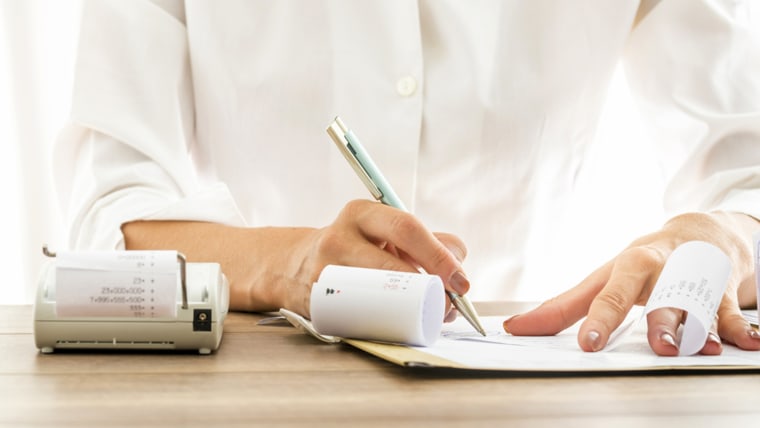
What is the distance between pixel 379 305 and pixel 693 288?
0.28 m

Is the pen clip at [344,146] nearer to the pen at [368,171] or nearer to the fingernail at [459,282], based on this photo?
the pen at [368,171]

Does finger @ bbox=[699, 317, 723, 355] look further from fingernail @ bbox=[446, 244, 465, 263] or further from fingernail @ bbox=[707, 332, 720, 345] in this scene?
fingernail @ bbox=[446, 244, 465, 263]

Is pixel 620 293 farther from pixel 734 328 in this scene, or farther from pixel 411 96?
pixel 411 96

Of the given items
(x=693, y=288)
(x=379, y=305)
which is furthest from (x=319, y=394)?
(x=693, y=288)

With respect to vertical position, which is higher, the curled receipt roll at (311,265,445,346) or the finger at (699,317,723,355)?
the curled receipt roll at (311,265,445,346)

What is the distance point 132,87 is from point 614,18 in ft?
2.49

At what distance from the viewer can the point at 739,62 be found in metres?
1.33

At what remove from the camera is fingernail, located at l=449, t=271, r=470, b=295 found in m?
0.81

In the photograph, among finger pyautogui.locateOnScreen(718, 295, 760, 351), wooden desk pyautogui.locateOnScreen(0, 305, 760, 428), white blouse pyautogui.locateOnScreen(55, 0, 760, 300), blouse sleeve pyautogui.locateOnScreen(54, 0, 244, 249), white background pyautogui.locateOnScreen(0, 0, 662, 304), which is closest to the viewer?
wooden desk pyautogui.locateOnScreen(0, 305, 760, 428)

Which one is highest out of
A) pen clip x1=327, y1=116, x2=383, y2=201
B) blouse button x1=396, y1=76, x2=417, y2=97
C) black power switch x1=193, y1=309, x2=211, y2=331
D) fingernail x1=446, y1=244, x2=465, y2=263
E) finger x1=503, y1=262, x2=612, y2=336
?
blouse button x1=396, y1=76, x2=417, y2=97

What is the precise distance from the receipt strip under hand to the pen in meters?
0.16

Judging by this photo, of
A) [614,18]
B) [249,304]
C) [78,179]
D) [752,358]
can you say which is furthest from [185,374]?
[614,18]

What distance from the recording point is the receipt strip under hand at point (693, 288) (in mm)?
723

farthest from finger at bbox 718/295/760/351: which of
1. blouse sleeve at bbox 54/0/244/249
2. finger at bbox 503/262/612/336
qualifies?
blouse sleeve at bbox 54/0/244/249
